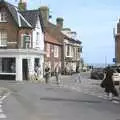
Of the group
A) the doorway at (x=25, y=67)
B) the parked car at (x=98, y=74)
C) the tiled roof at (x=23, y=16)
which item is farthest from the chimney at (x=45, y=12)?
the doorway at (x=25, y=67)

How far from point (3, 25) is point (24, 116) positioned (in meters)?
Result: 49.9

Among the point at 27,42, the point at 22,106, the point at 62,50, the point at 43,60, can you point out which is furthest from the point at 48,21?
the point at 22,106

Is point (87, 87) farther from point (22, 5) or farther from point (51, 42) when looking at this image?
point (51, 42)

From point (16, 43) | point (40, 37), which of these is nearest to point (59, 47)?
point (40, 37)

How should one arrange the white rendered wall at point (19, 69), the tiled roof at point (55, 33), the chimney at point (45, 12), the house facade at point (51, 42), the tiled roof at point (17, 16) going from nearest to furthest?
the white rendered wall at point (19, 69), the tiled roof at point (17, 16), the house facade at point (51, 42), the chimney at point (45, 12), the tiled roof at point (55, 33)

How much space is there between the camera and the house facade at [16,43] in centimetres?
6519

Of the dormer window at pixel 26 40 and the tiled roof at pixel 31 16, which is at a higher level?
the tiled roof at pixel 31 16

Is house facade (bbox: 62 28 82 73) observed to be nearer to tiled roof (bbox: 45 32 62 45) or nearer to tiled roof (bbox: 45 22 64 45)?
tiled roof (bbox: 45 22 64 45)

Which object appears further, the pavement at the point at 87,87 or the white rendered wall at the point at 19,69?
the white rendered wall at the point at 19,69

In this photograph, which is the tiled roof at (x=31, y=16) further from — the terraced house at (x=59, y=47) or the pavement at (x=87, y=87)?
the pavement at (x=87, y=87)

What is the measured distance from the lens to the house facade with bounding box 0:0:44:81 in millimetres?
65188

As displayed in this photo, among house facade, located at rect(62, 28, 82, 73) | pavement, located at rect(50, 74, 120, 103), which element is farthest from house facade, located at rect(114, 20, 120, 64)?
pavement, located at rect(50, 74, 120, 103)

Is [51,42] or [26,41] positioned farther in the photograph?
[51,42]

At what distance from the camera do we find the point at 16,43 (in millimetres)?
65812
